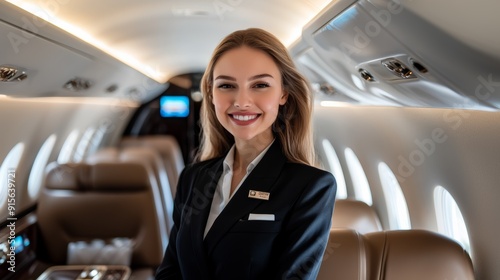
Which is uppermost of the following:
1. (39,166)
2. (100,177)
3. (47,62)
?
(47,62)

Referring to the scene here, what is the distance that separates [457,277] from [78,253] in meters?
3.87

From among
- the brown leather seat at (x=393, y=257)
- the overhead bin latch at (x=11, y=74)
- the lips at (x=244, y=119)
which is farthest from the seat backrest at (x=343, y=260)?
the overhead bin latch at (x=11, y=74)

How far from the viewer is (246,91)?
1.98 metres

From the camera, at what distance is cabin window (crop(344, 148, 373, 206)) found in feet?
20.2

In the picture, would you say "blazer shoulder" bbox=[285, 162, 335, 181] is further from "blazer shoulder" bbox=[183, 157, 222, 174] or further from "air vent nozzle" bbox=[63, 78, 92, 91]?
"air vent nozzle" bbox=[63, 78, 92, 91]

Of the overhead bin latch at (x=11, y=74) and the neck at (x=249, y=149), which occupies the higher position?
the overhead bin latch at (x=11, y=74)

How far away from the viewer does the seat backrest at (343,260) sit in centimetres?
297

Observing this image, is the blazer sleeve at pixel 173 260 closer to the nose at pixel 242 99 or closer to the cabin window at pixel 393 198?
the nose at pixel 242 99

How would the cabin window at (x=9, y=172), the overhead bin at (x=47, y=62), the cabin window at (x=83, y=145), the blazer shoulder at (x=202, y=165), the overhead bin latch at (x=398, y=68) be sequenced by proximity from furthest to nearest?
the cabin window at (x=83, y=145)
the cabin window at (x=9, y=172)
the overhead bin at (x=47, y=62)
the overhead bin latch at (x=398, y=68)
the blazer shoulder at (x=202, y=165)

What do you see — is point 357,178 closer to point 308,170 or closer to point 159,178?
point 159,178

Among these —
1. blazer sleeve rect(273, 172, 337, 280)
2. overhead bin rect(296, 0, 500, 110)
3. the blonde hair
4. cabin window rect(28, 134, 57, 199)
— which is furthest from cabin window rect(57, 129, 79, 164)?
blazer sleeve rect(273, 172, 337, 280)

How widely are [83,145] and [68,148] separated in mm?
1120

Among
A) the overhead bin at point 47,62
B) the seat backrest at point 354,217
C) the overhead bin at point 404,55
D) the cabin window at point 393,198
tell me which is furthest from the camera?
the cabin window at point 393,198

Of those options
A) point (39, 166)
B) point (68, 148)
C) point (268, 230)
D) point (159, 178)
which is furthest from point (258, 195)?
point (68, 148)
